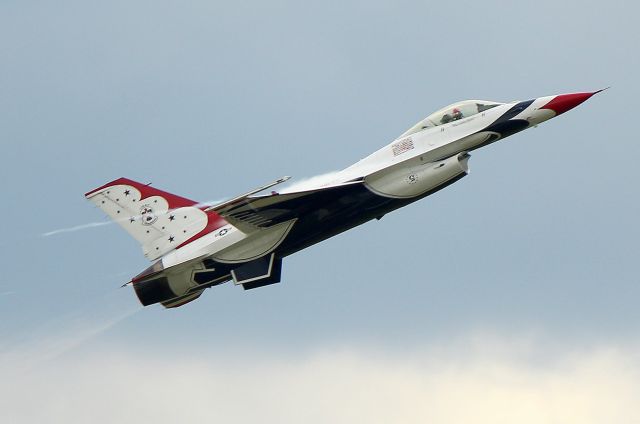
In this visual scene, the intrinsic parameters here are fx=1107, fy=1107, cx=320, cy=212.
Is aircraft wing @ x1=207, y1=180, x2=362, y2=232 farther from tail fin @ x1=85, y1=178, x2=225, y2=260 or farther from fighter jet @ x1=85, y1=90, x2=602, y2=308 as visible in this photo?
tail fin @ x1=85, y1=178, x2=225, y2=260

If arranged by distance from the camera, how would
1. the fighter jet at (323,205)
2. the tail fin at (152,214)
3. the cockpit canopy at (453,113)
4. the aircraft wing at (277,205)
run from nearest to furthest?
1. the aircraft wing at (277,205)
2. the fighter jet at (323,205)
3. the cockpit canopy at (453,113)
4. the tail fin at (152,214)

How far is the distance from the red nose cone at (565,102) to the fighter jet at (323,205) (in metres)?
0.02

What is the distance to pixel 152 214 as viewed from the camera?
91.5 feet

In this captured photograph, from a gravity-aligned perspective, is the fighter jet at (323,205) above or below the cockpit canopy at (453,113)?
below

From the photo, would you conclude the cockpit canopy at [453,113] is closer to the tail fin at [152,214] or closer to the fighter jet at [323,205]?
the fighter jet at [323,205]

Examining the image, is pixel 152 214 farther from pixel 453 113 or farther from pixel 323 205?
pixel 453 113

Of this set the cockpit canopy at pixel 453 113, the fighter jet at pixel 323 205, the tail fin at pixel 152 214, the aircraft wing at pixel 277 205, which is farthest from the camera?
the tail fin at pixel 152 214

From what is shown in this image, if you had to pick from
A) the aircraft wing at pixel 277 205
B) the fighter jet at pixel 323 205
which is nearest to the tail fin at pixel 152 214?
the fighter jet at pixel 323 205

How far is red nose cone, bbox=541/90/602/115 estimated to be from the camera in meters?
25.3

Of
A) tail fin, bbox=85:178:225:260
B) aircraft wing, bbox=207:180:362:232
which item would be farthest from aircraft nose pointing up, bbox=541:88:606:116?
tail fin, bbox=85:178:225:260

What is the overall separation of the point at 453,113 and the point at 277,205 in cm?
464

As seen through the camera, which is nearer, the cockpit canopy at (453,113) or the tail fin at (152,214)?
the cockpit canopy at (453,113)

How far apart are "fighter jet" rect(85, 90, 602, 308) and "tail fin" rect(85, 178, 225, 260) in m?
0.07

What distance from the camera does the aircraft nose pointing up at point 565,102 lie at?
83.1 ft
